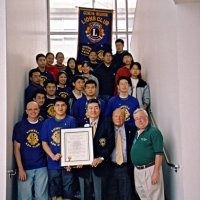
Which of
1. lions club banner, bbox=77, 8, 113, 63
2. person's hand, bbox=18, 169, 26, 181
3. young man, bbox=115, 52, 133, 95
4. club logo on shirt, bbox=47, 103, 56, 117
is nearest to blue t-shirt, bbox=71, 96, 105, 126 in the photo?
club logo on shirt, bbox=47, 103, 56, 117

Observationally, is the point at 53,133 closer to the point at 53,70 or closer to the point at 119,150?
the point at 119,150

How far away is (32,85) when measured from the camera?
16.2 feet

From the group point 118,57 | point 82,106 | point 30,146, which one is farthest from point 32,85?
point 118,57

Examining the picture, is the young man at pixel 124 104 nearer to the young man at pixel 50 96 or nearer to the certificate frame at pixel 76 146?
the certificate frame at pixel 76 146

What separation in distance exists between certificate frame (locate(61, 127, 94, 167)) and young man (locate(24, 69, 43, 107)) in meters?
1.19

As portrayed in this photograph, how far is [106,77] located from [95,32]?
2.10 metres

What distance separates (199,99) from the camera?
11.3 ft

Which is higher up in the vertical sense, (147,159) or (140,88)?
(140,88)

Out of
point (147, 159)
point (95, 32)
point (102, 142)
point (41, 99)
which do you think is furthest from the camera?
point (95, 32)

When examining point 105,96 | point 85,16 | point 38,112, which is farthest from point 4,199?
point 85,16

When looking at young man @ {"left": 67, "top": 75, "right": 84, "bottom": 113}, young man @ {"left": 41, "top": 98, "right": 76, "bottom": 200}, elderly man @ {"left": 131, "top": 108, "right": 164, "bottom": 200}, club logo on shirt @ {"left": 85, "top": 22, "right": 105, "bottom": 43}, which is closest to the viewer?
elderly man @ {"left": 131, "top": 108, "right": 164, "bottom": 200}

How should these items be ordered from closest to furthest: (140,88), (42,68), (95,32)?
Result: (140,88)
(42,68)
(95,32)

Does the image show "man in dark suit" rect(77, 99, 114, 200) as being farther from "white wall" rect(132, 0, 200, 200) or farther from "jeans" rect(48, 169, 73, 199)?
"white wall" rect(132, 0, 200, 200)

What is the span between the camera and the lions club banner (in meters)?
7.09
